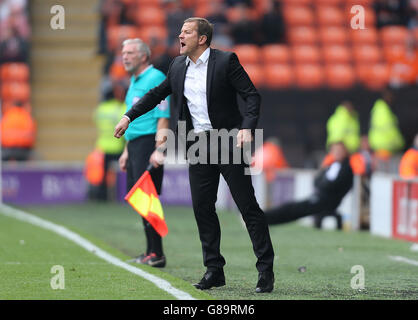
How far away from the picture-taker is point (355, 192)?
14.2m

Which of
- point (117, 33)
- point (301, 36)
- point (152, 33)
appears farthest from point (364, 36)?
point (117, 33)

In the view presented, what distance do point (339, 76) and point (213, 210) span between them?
14.5 metres

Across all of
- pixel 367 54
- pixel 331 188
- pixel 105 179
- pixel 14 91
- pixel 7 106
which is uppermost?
pixel 367 54

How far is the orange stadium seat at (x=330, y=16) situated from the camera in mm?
23672

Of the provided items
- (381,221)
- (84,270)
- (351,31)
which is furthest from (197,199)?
(351,31)

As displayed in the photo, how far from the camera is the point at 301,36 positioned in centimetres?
2295

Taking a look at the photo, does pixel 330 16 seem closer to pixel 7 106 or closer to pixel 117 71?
pixel 117 71

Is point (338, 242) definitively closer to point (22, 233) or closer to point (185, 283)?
point (22, 233)

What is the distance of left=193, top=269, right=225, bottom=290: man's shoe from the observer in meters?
7.53

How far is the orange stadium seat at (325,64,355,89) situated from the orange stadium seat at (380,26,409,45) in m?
1.52

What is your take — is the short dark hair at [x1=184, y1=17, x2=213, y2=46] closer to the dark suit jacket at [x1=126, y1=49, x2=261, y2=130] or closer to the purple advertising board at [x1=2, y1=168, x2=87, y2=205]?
the dark suit jacket at [x1=126, y1=49, x2=261, y2=130]

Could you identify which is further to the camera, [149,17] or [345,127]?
[149,17]
